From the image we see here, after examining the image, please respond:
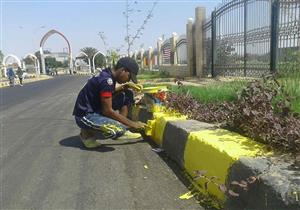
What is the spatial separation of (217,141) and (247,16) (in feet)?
28.7

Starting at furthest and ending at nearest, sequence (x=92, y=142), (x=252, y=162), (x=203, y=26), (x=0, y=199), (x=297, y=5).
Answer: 1. (x=203, y=26)
2. (x=297, y=5)
3. (x=92, y=142)
4. (x=0, y=199)
5. (x=252, y=162)

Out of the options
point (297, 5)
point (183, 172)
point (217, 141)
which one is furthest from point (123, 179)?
point (297, 5)

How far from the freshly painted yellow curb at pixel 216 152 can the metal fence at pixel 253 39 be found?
8.54 ft

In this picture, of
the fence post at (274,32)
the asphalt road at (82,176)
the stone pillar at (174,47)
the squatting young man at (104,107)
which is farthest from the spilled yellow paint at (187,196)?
the stone pillar at (174,47)

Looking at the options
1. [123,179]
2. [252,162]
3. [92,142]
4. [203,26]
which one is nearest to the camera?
[252,162]

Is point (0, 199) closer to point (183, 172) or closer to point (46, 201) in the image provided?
point (46, 201)

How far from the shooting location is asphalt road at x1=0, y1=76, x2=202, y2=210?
12.6 ft

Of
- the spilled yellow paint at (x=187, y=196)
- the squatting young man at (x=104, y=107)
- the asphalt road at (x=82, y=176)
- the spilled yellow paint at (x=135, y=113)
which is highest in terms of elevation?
the squatting young man at (x=104, y=107)

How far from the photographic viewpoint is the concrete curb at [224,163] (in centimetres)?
270

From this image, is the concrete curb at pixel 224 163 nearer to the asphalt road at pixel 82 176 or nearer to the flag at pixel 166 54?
the asphalt road at pixel 82 176

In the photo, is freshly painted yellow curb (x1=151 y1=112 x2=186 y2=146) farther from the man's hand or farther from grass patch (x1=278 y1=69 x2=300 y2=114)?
grass patch (x1=278 y1=69 x2=300 y2=114)

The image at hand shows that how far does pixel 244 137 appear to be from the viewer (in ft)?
12.9

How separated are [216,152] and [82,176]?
1.69m

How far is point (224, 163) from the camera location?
3.43 metres
